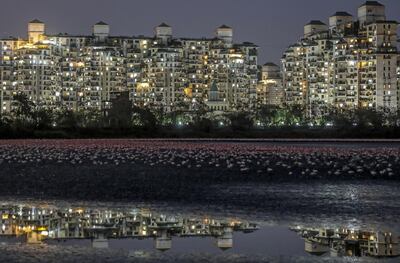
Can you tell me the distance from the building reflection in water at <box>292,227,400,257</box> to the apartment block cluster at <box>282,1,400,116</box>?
13039cm

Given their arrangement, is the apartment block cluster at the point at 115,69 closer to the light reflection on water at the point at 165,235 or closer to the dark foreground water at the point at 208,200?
the dark foreground water at the point at 208,200

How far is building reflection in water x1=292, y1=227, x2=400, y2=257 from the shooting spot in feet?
41.4

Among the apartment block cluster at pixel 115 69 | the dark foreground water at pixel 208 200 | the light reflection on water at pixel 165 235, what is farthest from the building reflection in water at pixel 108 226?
the apartment block cluster at pixel 115 69

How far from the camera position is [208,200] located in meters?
20.2

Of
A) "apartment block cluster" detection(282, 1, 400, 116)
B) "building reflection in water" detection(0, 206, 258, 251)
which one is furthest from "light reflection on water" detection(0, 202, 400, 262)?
"apartment block cluster" detection(282, 1, 400, 116)

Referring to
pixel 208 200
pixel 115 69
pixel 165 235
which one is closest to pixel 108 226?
pixel 165 235

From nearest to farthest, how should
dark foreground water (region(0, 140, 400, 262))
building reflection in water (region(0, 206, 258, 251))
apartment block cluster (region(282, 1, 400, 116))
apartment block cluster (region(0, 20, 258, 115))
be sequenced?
dark foreground water (region(0, 140, 400, 262)) → building reflection in water (region(0, 206, 258, 251)) → apartment block cluster (region(282, 1, 400, 116)) → apartment block cluster (region(0, 20, 258, 115))

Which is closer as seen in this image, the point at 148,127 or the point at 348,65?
the point at 148,127

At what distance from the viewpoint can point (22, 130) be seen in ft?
271

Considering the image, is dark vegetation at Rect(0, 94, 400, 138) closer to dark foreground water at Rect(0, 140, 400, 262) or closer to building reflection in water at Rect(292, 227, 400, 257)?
dark foreground water at Rect(0, 140, 400, 262)

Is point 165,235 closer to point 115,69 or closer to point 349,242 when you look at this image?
point 349,242

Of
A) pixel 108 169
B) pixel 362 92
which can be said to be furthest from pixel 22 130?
pixel 362 92

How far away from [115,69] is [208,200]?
524ft

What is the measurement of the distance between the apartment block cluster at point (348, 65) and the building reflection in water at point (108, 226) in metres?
129
